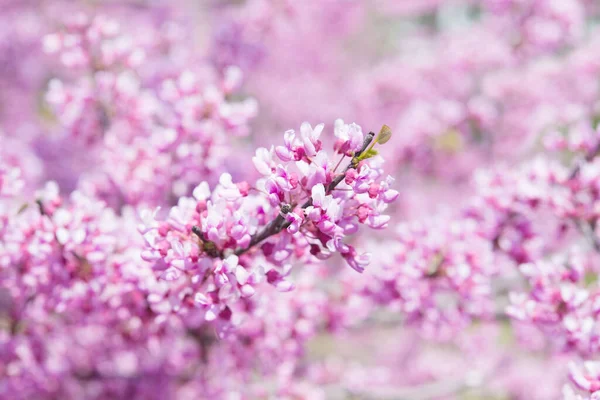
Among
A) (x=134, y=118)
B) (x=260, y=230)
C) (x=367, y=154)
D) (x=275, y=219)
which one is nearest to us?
(x=367, y=154)

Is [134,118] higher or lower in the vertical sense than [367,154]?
higher

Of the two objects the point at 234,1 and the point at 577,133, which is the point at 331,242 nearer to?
the point at 577,133

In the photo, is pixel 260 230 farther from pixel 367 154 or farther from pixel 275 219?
pixel 367 154

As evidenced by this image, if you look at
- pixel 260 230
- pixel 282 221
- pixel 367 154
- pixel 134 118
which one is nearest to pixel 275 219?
pixel 282 221

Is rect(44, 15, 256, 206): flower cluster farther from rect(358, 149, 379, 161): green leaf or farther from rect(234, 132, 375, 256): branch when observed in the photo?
rect(358, 149, 379, 161): green leaf

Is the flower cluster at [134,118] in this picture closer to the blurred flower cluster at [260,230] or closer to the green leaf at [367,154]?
the blurred flower cluster at [260,230]

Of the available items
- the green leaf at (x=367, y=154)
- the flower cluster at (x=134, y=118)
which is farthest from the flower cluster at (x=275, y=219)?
the flower cluster at (x=134, y=118)

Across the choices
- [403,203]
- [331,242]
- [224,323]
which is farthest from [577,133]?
[403,203]

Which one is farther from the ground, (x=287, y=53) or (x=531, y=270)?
(x=287, y=53)
